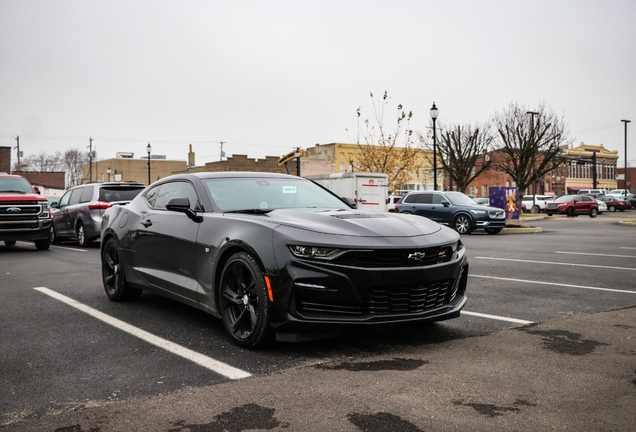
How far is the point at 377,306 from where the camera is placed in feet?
14.1

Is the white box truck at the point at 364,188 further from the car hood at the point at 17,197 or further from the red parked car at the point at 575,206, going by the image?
the red parked car at the point at 575,206

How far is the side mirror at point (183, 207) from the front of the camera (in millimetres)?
5184

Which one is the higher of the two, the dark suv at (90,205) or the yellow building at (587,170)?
the yellow building at (587,170)

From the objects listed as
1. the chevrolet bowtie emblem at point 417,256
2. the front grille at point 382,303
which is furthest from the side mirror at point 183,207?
the chevrolet bowtie emblem at point 417,256

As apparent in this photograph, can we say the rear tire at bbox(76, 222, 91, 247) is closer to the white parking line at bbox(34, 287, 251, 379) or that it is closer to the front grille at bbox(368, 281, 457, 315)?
the white parking line at bbox(34, 287, 251, 379)

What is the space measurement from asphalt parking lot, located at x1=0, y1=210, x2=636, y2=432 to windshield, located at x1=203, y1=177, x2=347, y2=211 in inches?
48.6

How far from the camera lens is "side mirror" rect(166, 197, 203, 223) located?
5.18 metres

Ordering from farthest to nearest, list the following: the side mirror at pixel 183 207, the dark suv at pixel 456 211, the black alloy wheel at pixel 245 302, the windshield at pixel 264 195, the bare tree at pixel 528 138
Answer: the bare tree at pixel 528 138
the dark suv at pixel 456 211
the windshield at pixel 264 195
the side mirror at pixel 183 207
the black alloy wheel at pixel 245 302

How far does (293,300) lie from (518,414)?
5.71ft

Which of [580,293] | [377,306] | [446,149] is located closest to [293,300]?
[377,306]

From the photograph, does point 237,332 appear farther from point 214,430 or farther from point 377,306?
point 214,430

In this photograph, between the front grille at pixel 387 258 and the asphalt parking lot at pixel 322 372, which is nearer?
the asphalt parking lot at pixel 322 372

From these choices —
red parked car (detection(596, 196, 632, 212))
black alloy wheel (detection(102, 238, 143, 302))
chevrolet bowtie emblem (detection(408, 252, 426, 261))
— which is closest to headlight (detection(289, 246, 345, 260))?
chevrolet bowtie emblem (detection(408, 252, 426, 261))

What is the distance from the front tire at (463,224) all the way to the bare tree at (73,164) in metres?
89.4
